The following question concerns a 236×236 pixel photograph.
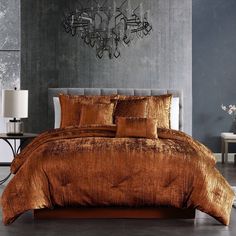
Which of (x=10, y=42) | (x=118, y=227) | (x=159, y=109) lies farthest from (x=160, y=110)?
(x=118, y=227)

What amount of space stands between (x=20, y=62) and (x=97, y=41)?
3.13ft

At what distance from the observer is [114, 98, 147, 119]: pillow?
6.71m

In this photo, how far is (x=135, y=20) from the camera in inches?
298

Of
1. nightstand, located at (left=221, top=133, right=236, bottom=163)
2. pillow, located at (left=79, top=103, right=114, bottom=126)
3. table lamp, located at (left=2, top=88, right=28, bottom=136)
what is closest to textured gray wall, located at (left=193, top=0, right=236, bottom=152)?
nightstand, located at (left=221, top=133, right=236, bottom=163)

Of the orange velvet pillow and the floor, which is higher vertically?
the orange velvet pillow

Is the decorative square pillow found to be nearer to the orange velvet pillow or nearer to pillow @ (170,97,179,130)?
the orange velvet pillow

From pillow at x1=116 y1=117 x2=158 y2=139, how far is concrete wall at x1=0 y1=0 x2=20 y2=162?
2.43m

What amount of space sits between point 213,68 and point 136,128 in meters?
3.25

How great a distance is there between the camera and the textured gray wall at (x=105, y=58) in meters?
7.66

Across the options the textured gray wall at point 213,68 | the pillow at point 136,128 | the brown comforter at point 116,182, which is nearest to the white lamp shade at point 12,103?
the pillow at point 136,128

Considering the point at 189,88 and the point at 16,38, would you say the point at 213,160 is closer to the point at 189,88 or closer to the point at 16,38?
the point at 189,88

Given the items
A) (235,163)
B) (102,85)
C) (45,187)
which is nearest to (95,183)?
(45,187)

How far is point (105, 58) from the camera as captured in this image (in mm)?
7668

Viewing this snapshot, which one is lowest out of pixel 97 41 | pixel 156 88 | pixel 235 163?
pixel 235 163
